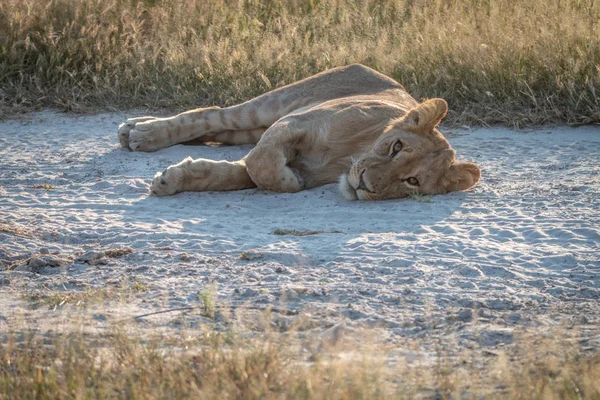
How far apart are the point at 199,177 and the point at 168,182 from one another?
0.68 feet

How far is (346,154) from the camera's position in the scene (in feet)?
20.0

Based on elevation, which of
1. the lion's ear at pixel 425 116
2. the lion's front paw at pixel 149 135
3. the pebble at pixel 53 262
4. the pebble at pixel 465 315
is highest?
the lion's ear at pixel 425 116

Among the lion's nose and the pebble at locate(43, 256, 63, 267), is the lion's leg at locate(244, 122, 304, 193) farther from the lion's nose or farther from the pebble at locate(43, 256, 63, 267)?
the pebble at locate(43, 256, 63, 267)

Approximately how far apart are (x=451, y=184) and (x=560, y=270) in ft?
5.04

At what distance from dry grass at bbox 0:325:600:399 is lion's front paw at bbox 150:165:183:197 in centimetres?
249

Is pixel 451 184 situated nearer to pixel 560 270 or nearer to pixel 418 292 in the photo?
pixel 560 270

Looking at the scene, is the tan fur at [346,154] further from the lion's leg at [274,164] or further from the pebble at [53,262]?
the pebble at [53,262]

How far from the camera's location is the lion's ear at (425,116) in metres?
5.64

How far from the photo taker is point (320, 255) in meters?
4.64

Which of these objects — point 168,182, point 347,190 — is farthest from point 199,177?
point 347,190

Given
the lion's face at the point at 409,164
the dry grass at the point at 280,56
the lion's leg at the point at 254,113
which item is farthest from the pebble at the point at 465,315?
the dry grass at the point at 280,56

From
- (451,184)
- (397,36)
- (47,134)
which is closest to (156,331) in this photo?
(451,184)

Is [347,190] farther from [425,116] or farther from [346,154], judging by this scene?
[425,116]

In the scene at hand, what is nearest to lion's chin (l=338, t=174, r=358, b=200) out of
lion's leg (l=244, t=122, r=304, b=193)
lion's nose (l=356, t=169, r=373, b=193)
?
lion's nose (l=356, t=169, r=373, b=193)
